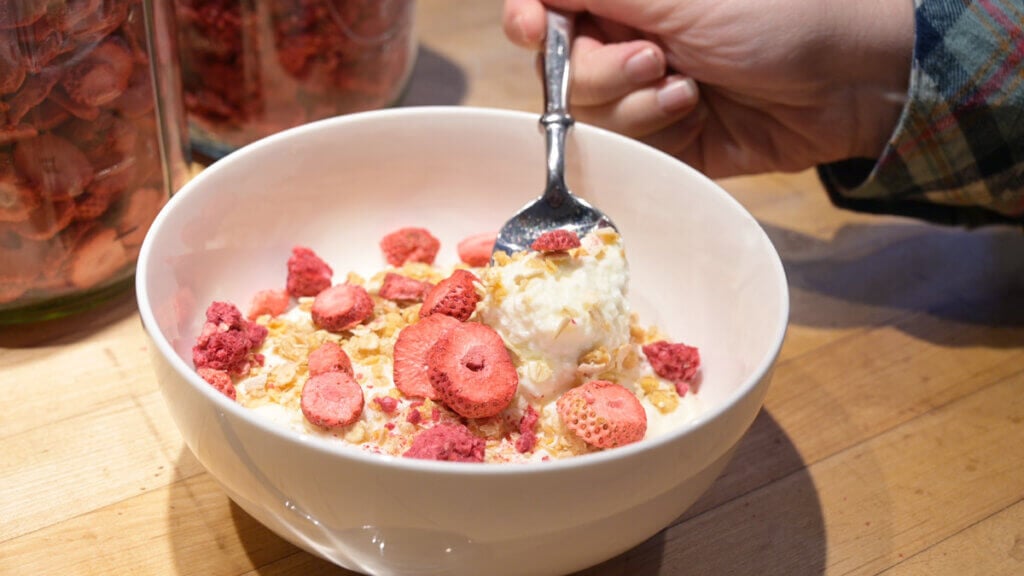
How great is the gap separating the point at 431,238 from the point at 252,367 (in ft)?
0.72

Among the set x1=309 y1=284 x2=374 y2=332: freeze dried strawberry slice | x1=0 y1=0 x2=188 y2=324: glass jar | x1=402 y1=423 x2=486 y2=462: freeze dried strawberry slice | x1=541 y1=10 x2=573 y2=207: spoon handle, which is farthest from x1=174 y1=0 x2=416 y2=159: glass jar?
x1=402 y1=423 x2=486 y2=462: freeze dried strawberry slice

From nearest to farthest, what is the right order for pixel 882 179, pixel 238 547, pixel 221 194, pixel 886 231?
1. pixel 238 547
2. pixel 221 194
3. pixel 882 179
4. pixel 886 231

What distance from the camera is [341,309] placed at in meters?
0.77

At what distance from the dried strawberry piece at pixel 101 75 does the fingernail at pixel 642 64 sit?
484 mm

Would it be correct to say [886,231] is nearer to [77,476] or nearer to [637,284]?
[637,284]

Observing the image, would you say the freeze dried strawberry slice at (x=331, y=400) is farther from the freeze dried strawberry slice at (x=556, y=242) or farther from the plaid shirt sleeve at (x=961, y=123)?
the plaid shirt sleeve at (x=961, y=123)

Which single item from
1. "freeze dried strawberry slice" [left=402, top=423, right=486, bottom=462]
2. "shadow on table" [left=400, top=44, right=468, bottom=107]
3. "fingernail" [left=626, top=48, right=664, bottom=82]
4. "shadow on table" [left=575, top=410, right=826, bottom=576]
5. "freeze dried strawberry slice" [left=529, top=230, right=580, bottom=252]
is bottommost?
"shadow on table" [left=575, top=410, right=826, bottom=576]

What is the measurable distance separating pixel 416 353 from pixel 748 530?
0.28 meters

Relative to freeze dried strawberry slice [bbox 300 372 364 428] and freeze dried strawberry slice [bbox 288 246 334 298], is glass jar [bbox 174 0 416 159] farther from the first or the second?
freeze dried strawberry slice [bbox 300 372 364 428]

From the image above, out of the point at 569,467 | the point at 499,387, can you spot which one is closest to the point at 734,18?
the point at 499,387

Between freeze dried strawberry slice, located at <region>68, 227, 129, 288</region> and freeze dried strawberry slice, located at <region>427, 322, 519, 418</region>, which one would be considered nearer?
freeze dried strawberry slice, located at <region>427, 322, 519, 418</region>

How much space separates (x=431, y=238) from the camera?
0.87m

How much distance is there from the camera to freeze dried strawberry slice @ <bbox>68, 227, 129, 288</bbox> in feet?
2.63

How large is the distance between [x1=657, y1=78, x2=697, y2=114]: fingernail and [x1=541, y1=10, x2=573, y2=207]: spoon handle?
123 mm
